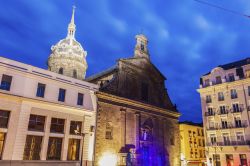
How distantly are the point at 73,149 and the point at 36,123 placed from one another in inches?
204

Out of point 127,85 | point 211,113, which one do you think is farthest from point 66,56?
point 211,113

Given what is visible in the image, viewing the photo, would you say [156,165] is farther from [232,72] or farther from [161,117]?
[232,72]

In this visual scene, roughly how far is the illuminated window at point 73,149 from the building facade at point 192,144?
38.2 m

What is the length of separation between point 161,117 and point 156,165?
26.8ft

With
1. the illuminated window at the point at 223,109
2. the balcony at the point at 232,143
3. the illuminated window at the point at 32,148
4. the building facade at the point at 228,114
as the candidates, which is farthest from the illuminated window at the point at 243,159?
the illuminated window at the point at 32,148

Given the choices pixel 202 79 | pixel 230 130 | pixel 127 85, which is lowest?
pixel 230 130

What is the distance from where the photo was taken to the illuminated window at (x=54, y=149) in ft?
76.4

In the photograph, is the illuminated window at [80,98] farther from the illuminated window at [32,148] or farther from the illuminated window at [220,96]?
the illuminated window at [220,96]

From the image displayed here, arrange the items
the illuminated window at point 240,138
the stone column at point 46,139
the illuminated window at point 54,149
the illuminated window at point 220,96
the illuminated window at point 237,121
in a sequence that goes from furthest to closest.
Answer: the illuminated window at point 220,96 < the illuminated window at point 237,121 < the illuminated window at point 240,138 < the illuminated window at point 54,149 < the stone column at point 46,139

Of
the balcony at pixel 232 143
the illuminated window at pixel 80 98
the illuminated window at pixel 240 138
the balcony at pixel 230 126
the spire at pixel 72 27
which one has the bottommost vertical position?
the balcony at pixel 232 143

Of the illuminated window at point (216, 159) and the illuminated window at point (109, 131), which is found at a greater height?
the illuminated window at point (109, 131)

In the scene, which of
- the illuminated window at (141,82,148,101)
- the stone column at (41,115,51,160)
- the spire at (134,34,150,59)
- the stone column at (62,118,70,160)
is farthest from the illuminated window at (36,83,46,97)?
the spire at (134,34,150,59)

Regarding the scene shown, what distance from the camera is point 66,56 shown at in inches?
2045

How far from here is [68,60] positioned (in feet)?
169
